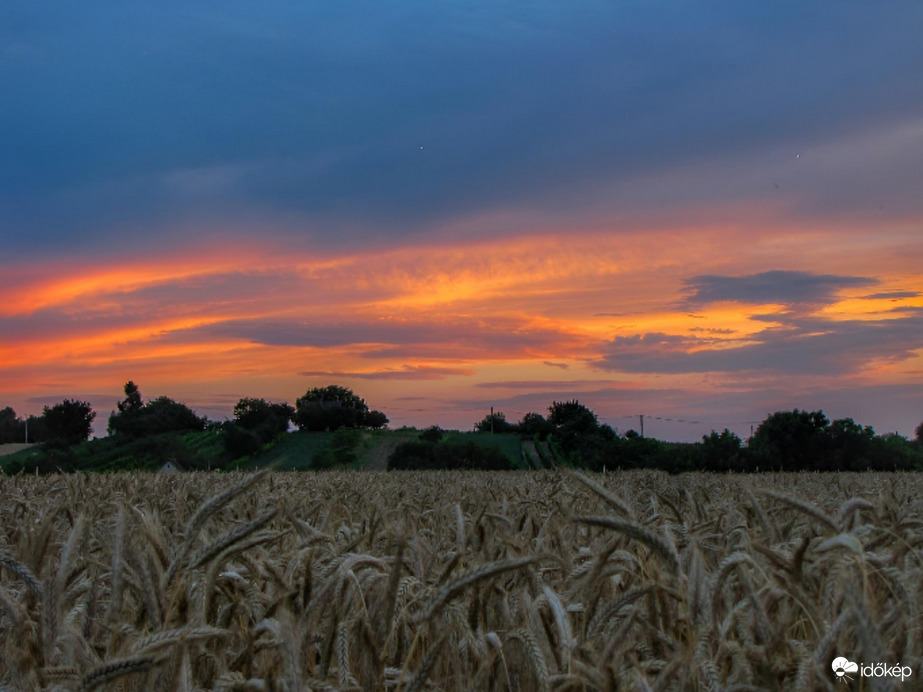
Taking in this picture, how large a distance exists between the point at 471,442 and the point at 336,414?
35.7 meters

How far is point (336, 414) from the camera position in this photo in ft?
276

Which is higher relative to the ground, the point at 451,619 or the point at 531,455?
→ the point at 451,619

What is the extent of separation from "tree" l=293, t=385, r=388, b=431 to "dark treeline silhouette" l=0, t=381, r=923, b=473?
0.37 feet

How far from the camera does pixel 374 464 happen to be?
57375 millimetres

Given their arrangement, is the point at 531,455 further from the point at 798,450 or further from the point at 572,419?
the point at 798,450

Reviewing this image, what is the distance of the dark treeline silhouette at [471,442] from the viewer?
41.2m

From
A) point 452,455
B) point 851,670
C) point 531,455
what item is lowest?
point 531,455

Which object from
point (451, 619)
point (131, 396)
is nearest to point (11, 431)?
point (131, 396)

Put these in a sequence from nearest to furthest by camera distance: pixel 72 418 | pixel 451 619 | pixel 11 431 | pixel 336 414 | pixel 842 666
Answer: pixel 842 666 → pixel 451 619 → pixel 336 414 → pixel 72 418 → pixel 11 431

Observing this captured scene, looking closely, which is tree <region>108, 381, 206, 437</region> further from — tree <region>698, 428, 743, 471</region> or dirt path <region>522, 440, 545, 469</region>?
tree <region>698, 428, 743, 471</region>

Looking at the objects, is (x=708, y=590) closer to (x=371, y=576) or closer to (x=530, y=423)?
(x=371, y=576)

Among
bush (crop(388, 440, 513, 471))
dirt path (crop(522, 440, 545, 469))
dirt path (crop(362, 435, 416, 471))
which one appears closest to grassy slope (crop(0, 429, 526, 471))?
dirt path (crop(362, 435, 416, 471))

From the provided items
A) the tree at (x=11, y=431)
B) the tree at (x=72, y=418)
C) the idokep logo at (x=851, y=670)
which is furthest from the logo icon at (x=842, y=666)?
the tree at (x=11, y=431)

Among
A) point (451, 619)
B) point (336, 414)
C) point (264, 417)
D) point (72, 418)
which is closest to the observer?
point (451, 619)
